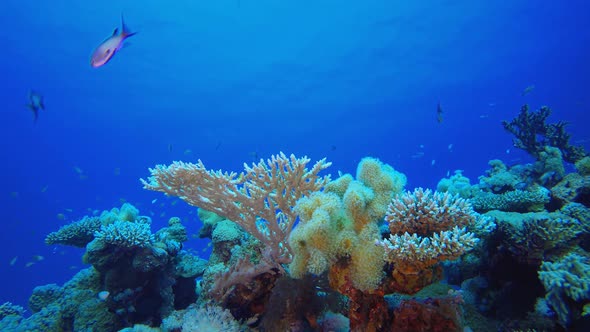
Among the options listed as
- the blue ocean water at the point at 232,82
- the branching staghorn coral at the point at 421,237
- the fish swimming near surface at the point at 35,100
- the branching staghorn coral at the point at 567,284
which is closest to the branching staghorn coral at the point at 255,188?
the branching staghorn coral at the point at 421,237

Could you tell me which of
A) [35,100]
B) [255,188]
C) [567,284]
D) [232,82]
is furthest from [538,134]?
[232,82]

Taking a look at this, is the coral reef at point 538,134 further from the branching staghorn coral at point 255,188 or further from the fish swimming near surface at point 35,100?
the fish swimming near surface at point 35,100

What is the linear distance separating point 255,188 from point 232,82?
62.0 meters

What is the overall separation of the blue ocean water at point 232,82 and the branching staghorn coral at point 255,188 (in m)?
18.2

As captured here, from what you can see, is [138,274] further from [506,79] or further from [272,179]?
[506,79]

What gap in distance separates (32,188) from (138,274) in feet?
330

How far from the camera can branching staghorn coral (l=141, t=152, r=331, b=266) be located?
4387mm

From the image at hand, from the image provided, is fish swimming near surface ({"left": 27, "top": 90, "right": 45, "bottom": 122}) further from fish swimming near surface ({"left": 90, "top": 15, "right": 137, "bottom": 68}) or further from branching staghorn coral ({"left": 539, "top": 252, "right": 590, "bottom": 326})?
branching staghorn coral ({"left": 539, "top": 252, "right": 590, "bottom": 326})

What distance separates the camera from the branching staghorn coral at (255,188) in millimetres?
4387

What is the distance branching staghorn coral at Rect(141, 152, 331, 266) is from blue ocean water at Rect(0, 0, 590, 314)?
59.8 feet

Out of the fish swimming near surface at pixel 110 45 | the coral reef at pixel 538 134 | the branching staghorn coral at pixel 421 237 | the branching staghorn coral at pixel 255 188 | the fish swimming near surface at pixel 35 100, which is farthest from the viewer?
the coral reef at pixel 538 134

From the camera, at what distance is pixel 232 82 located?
204 feet

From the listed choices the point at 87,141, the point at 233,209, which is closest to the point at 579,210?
the point at 233,209

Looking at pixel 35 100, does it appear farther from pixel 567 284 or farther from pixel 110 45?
pixel 567 284
